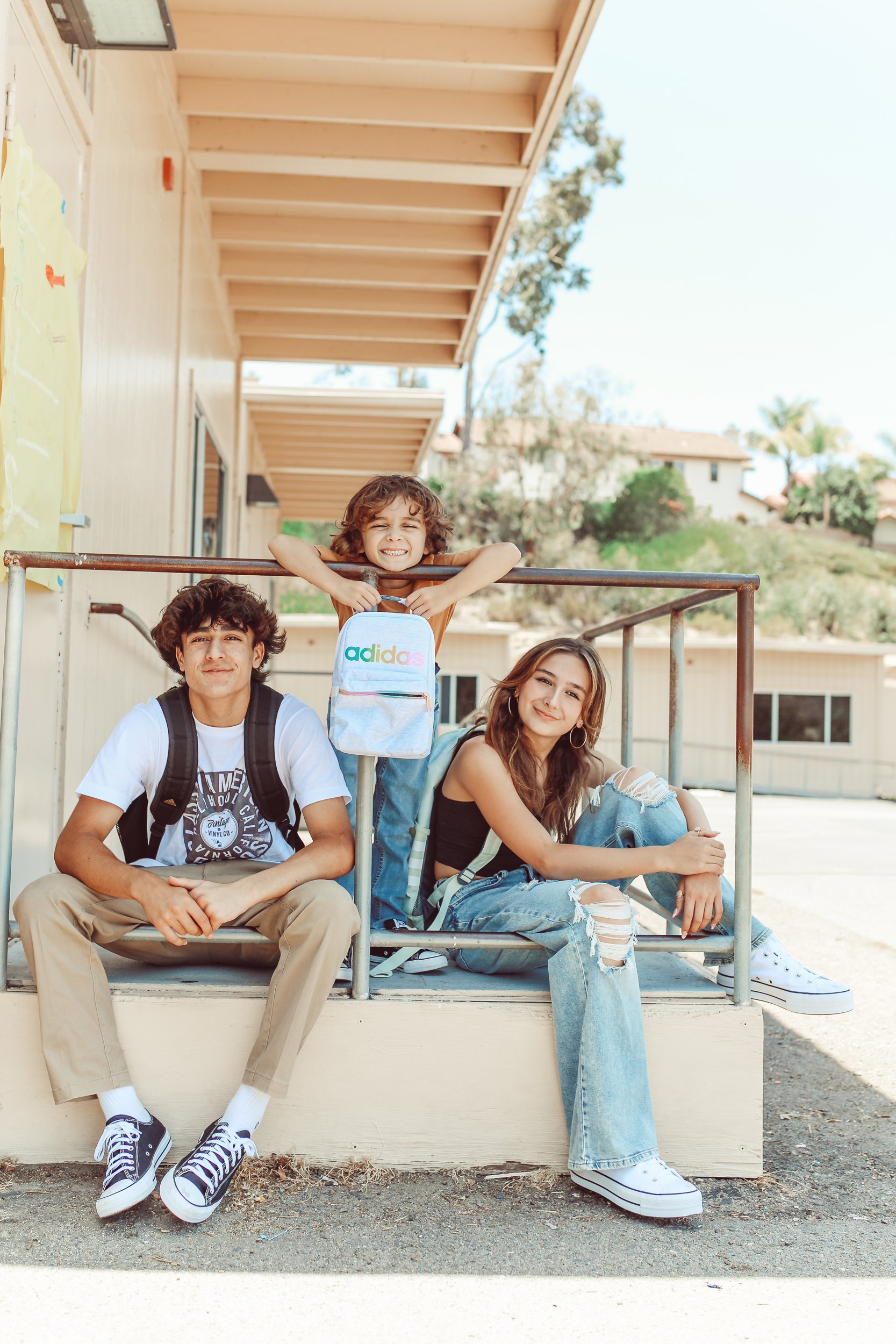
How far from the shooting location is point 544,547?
116ft

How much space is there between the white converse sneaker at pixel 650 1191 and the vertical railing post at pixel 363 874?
602 millimetres

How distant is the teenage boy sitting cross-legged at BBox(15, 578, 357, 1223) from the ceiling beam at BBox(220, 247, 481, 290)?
4.16 metres

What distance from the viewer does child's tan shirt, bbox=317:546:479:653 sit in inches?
103

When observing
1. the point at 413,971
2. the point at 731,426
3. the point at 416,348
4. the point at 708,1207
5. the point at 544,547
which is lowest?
the point at 708,1207

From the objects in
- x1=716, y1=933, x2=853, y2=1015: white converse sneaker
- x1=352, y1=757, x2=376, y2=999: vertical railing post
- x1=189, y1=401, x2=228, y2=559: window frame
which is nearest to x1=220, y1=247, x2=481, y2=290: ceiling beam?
x1=189, y1=401, x2=228, y2=559: window frame

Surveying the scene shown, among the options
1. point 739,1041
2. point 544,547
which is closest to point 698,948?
point 739,1041

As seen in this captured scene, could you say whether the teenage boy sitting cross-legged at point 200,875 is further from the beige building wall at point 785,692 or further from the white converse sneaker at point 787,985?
the beige building wall at point 785,692

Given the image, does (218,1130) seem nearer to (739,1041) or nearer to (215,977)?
(215,977)

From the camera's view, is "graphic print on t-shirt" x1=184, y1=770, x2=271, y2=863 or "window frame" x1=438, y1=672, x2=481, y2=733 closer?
"graphic print on t-shirt" x1=184, y1=770, x2=271, y2=863

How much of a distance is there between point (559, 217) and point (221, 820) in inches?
1026

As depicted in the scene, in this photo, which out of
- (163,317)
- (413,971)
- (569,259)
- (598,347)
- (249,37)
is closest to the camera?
(413,971)

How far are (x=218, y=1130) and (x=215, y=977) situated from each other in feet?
1.26

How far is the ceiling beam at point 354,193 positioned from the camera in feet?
18.0

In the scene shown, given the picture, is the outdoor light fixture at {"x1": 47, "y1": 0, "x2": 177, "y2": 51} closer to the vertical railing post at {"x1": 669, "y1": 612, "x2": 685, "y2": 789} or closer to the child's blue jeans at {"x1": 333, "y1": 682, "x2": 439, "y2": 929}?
the child's blue jeans at {"x1": 333, "y1": 682, "x2": 439, "y2": 929}
